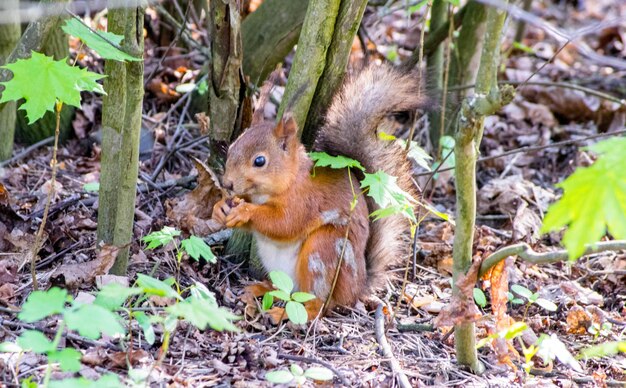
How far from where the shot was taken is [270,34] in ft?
13.8

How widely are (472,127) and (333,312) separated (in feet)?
4.08

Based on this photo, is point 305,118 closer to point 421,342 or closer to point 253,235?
point 253,235

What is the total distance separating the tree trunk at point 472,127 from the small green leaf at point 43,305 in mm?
1147

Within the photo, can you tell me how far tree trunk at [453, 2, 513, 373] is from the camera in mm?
2073

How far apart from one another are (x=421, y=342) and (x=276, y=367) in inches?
25.8

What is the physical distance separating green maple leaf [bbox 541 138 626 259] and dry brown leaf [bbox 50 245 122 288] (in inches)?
68.2

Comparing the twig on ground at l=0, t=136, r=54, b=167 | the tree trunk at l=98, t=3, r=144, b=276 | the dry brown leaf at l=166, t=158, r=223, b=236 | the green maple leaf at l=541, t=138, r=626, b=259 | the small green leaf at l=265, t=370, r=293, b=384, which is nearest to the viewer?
the green maple leaf at l=541, t=138, r=626, b=259

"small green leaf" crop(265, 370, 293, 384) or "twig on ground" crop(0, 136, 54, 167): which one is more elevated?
"twig on ground" crop(0, 136, 54, 167)

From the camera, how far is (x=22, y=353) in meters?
2.32

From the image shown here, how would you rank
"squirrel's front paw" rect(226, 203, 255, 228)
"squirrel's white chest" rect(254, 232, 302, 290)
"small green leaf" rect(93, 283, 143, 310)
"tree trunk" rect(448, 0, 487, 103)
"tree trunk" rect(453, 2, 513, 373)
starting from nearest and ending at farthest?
"small green leaf" rect(93, 283, 143, 310), "tree trunk" rect(453, 2, 513, 373), "squirrel's front paw" rect(226, 203, 255, 228), "squirrel's white chest" rect(254, 232, 302, 290), "tree trunk" rect(448, 0, 487, 103)

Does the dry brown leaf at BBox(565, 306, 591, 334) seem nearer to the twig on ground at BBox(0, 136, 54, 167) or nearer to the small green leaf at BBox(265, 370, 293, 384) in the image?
the small green leaf at BBox(265, 370, 293, 384)

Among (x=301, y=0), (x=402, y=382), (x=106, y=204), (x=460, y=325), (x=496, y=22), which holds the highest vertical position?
(x=301, y=0)

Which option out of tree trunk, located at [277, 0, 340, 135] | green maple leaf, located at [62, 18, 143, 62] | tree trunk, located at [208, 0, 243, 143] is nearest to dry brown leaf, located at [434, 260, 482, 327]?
tree trunk, located at [277, 0, 340, 135]

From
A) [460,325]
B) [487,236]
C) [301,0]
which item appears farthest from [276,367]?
[301,0]
